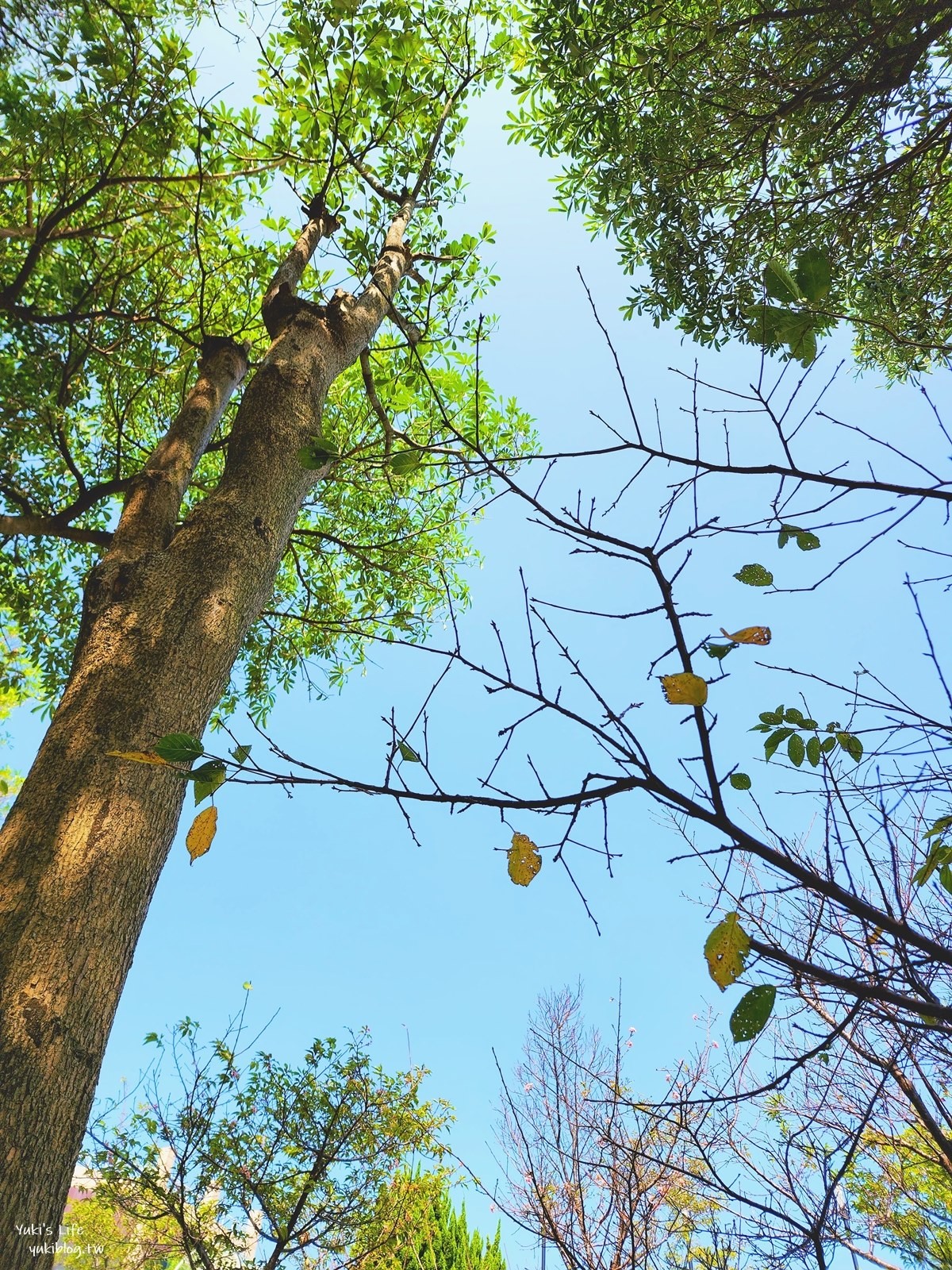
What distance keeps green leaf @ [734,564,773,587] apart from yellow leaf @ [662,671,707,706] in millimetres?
280

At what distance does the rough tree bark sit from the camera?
49.0 inches

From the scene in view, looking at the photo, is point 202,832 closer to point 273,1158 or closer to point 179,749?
point 179,749

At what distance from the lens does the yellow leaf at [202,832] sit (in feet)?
2.91

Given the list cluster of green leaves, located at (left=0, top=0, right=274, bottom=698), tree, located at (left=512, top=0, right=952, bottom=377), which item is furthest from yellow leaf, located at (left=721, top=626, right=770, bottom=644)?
cluster of green leaves, located at (left=0, top=0, right=274, bottom=698)

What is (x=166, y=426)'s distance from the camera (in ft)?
18.3

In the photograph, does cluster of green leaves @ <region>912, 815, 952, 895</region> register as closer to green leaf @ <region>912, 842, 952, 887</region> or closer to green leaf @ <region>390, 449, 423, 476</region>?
green leaf @ <region>912, 842, 952, 887</region>

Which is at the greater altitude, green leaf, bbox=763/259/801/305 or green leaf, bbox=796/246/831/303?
green leaf, bbox=796/246/831/303

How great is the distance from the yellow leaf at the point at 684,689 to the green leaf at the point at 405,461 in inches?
Answer: 20.3

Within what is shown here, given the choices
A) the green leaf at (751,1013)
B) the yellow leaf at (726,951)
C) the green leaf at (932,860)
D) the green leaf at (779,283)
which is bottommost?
the green leaf at (751,1013)

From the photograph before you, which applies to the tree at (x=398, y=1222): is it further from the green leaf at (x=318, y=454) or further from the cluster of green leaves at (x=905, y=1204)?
the green leaf at (x=318, y=454)

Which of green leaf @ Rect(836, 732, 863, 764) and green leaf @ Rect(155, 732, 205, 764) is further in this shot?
green leaf @ Rect(836, 732, 863, 764)

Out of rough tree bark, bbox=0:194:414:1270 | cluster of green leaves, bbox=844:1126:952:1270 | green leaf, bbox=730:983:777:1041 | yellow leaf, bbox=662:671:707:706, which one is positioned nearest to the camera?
green leaf, bbox=730:983:777:1041

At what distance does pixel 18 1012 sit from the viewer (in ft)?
4.18

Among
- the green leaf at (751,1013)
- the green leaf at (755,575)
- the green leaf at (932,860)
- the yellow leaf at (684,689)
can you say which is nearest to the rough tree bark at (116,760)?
the green leaf at (755,575)
